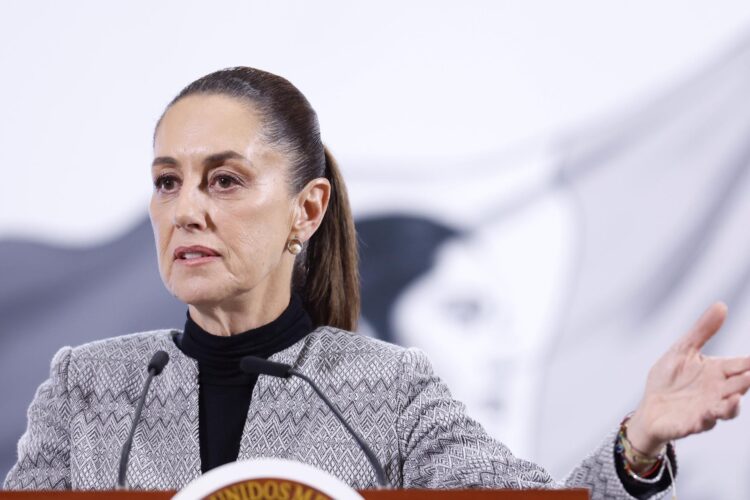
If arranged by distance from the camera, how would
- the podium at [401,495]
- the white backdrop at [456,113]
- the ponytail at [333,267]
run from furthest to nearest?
the white backdrop at [456,113] → the ponytail at [333,267] → the podium at [401,495]

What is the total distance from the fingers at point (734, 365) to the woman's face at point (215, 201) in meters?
0.69

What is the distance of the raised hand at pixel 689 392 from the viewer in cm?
130

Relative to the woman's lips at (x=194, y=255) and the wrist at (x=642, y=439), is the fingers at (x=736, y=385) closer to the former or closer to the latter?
the wrist at (x=642, y=439)

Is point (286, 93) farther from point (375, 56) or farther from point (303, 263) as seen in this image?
point (375, 56)

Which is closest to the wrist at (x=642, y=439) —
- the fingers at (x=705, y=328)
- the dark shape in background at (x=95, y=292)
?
the fingers at (x=705, y=328)

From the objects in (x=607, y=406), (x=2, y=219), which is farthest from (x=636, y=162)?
(x=2, y=219)

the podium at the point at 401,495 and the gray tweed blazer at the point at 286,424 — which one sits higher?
the podium at the point at 401,495

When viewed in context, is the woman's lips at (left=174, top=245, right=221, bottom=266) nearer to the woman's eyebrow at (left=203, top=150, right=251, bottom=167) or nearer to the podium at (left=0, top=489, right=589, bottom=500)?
the woman's eyebrow at (left=203, top=150, right=251, bottom=167)

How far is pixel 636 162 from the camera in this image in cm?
270

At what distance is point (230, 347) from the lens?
166cm

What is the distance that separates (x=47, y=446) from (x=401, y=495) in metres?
0.82

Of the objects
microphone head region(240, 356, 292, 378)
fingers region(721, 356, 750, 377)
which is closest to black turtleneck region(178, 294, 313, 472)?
microphone head region(240, 356, 292, 378)

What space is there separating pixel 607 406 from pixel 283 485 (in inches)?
70.7

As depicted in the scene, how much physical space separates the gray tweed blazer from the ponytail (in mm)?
131
